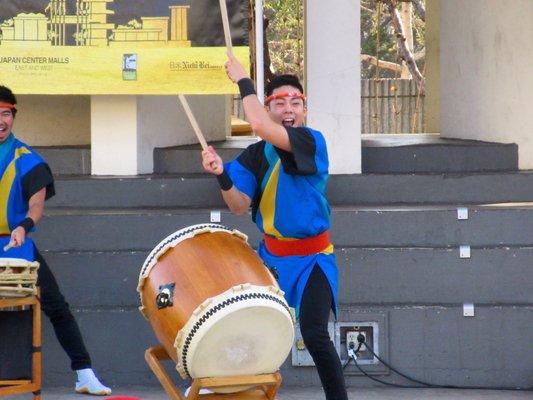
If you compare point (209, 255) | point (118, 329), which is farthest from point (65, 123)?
point (209, 255)

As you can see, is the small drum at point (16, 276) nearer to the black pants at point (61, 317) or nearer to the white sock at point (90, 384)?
the black pants at point (61, 317)

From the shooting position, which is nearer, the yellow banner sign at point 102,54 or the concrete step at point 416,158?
the yellow banner sign at point 102,54

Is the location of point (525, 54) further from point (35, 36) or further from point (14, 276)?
point (14, 276)

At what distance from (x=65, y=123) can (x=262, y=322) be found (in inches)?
161

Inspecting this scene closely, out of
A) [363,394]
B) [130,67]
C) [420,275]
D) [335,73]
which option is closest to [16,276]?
[130,67]

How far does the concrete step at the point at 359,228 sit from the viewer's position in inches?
285

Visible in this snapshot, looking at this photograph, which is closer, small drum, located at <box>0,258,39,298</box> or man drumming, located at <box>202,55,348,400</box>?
man drumming, located at <box>202,55,348,400</box>

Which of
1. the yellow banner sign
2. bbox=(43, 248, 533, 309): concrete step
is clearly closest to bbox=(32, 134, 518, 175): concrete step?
the yellow banner sign

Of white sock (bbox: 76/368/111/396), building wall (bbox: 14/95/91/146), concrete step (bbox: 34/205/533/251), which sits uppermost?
building wall (bbox: 14/95/91/146)

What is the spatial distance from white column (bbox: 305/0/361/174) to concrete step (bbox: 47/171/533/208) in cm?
24

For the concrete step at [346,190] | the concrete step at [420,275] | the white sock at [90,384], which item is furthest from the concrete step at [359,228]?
the white sock at [90,384]

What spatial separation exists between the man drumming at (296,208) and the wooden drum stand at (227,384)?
1.79 feet

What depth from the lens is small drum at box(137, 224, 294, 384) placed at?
16.1 ft

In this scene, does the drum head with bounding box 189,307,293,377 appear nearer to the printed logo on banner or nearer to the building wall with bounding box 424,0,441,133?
the printed logo on banner
